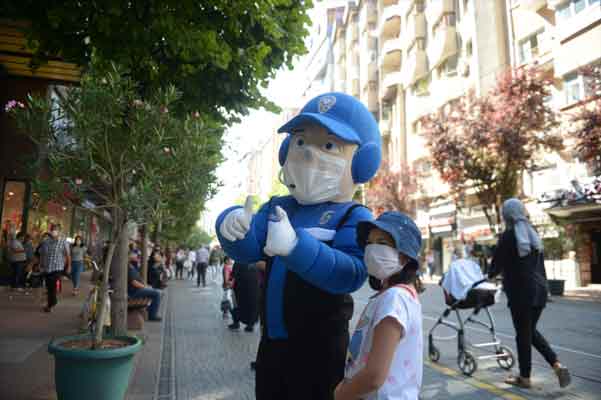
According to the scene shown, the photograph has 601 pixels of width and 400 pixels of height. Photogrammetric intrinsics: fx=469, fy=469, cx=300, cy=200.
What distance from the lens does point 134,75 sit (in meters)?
5.71

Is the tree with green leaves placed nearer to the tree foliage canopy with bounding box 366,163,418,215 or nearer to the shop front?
the shop front

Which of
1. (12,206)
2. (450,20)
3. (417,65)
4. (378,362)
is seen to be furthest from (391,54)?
(378,362)


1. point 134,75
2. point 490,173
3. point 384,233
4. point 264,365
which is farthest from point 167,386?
point 490,173

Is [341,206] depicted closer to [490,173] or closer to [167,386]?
[167,386]

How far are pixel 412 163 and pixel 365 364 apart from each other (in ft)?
99.4

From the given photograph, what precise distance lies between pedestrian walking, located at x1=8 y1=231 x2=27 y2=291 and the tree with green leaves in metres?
9.41

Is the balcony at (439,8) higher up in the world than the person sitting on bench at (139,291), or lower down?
higher up

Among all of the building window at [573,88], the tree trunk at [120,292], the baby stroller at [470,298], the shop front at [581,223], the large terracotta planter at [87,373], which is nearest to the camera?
the large terracotta planter at [87,373]

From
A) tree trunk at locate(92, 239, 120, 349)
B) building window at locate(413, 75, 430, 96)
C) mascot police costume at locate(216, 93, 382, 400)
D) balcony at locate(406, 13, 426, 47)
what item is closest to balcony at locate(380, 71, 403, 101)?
building window at locate(413, 75, 430, 96)

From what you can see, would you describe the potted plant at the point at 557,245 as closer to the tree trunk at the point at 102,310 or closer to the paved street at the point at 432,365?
the paved street at the point at 432,365

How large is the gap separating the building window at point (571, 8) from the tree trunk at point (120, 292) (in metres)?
19.7

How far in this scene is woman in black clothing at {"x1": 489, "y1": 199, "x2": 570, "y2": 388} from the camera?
191 inches

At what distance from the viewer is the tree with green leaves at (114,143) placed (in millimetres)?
4293

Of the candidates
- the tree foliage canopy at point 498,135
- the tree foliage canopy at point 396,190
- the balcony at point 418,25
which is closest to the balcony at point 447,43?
the balcony at point 418,25
